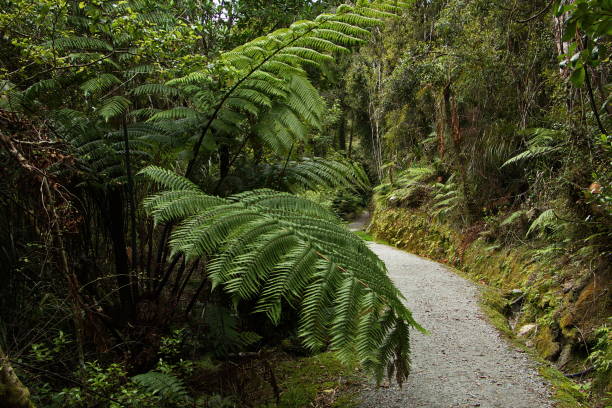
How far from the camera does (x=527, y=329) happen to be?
4.08 m

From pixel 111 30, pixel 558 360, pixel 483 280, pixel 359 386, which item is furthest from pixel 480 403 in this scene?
pixel 483 280

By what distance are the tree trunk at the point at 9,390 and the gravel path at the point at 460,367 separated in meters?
2.02

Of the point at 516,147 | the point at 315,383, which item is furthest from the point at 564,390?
the point at 516,147

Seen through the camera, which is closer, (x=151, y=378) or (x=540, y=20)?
(x=151, y=378)

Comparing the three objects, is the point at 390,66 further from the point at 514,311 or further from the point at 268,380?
the point at 268,380

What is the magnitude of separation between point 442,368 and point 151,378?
2.33m

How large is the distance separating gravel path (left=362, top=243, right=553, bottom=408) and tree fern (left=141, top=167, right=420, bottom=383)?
1.54 m

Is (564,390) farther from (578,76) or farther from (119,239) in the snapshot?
(119,239)

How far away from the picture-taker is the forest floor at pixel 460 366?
2637mm

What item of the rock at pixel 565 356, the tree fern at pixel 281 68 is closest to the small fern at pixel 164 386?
the tree fern at pixel 281 68

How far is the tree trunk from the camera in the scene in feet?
3.69

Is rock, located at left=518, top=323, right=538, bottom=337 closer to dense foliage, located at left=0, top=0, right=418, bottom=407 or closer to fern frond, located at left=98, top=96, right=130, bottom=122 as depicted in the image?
dense foliage, located at left=0, top=0, right=418, bottom=407

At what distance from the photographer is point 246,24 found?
15.5 feet

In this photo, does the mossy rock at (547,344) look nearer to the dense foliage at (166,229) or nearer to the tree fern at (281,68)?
the dense foliage at (166,229)
